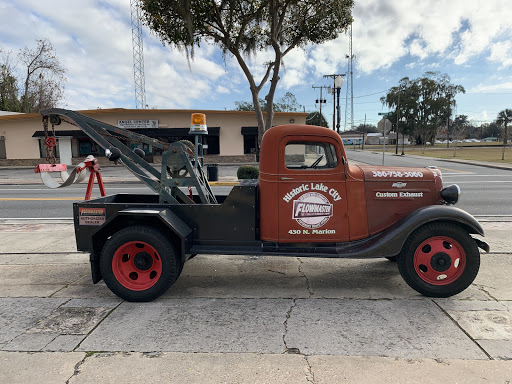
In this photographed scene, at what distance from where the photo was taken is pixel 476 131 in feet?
429

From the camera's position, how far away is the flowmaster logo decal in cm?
371

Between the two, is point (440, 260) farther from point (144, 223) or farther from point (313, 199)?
point (144, 223)

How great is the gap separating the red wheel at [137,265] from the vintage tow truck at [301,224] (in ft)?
0.04

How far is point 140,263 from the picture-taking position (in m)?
3.71

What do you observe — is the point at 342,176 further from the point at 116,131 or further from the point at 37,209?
the point at 37,209

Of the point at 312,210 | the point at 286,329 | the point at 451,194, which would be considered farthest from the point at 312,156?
the point at 286,329

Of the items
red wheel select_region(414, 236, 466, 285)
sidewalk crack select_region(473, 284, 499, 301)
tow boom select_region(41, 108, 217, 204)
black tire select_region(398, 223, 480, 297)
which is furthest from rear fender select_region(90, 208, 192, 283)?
sidewalk crack select_region(473, 284, 499, 301)

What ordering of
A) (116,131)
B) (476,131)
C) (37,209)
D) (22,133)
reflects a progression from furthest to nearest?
1. (476,131)
2. (22,133)
3. (37,209)
4. (116,131)

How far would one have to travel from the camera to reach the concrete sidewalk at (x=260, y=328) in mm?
2443

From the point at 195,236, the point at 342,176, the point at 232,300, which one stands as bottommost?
the point at 232,300

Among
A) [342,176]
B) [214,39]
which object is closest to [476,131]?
[214,39]

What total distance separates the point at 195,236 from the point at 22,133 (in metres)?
31.5

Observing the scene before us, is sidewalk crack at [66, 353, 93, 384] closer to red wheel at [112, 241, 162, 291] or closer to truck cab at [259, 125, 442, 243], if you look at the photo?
red wheel at [112, 241, 162, 291]

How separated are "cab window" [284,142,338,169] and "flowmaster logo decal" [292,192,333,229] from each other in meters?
0.38
